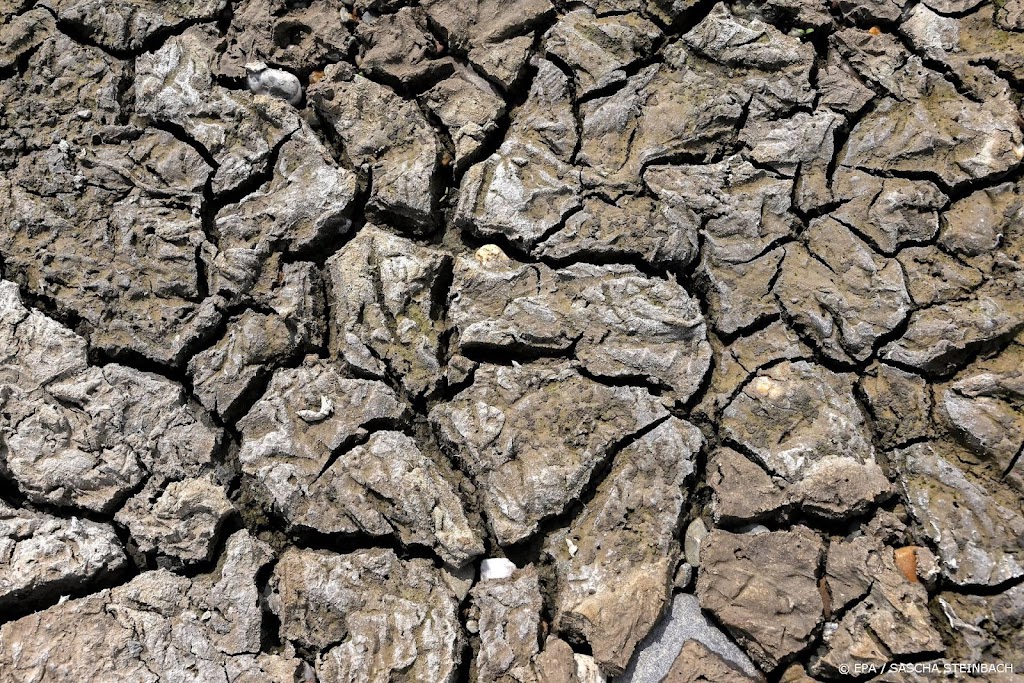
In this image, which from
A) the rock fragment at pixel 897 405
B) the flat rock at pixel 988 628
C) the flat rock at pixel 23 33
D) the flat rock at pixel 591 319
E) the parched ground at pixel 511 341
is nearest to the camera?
the flat rock at pixel 988 628

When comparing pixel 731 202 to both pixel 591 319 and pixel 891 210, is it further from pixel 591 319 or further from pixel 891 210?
pixel 591 319

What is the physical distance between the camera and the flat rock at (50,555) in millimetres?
1769

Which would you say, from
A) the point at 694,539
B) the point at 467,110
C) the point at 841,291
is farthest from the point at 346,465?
the point at 841,291

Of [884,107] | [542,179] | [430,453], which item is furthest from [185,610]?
[884,107]

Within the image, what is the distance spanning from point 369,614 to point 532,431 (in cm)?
63

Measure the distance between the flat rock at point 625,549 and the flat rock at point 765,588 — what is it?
0.38 ft

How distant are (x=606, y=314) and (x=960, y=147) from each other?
45.0 inches

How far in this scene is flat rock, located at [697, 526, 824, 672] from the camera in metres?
1.69

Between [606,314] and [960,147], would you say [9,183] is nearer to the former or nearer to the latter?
[606,314]

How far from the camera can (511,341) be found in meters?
2.01

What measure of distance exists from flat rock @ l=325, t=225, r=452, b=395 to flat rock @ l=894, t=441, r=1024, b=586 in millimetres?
1289

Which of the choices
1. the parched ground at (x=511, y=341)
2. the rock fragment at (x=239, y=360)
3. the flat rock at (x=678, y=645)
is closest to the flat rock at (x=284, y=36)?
the parched ground at (x=511, y=341)

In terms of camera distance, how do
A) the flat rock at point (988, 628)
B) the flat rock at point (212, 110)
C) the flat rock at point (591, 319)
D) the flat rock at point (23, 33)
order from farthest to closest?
1. the flat rock at point (23, 33)
2. the flat rock at point (212, 110)
3. the flat rock at point (591, 319)
4. the flat rock at point (988, 628)

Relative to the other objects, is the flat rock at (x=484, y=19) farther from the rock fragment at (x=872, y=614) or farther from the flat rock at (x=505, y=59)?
the rock fragment at (x=872, y=614)
